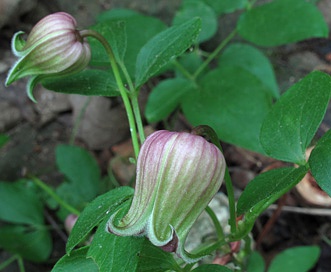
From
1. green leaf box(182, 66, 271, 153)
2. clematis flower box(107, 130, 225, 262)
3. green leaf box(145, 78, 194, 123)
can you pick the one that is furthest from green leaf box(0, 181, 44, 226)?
clematis flower box(107, 130, 225, 262)

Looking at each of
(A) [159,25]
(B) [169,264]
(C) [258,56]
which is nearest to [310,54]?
(C) [258,56]

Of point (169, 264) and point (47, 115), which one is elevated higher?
point (169, 264)

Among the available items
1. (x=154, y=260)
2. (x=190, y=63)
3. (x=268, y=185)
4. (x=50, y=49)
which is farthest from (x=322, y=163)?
(x=190, y=63)

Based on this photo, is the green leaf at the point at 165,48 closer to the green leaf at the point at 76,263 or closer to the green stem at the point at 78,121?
the green leaf at the point at 76,263

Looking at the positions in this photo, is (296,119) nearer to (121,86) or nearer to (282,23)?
(121,86)

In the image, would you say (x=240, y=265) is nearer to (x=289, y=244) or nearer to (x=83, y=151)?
(x=289, y=244)

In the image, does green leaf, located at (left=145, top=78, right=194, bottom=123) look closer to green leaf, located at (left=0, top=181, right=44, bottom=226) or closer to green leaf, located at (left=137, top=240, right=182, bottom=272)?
green leaf, located at (left=0, top=181, right=44, bottom=226)
